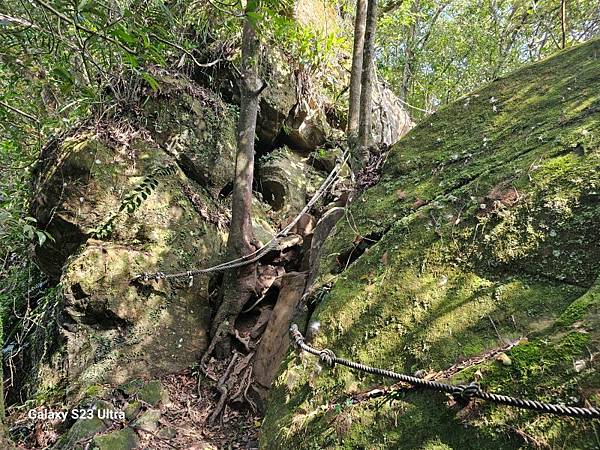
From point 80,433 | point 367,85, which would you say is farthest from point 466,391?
point 367,85

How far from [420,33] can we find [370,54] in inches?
488

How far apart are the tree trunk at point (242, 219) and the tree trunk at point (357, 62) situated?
4.38ft

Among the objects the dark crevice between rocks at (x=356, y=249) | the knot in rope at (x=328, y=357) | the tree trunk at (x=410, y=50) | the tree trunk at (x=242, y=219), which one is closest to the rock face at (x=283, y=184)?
the tree trunk at (x=242, y=219)

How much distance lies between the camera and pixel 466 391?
1733mm

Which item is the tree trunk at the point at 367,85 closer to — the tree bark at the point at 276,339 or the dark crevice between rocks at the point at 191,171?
the tree bark at the point at 276,339

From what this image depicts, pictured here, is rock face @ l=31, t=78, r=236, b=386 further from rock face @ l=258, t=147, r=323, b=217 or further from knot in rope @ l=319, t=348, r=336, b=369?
knot in rope @ l=319, t=348, r=336, b=369

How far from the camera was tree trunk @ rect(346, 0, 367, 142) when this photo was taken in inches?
205

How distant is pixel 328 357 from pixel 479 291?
105 cm

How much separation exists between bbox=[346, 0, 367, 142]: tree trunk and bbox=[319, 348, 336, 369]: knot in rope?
334 centimetres

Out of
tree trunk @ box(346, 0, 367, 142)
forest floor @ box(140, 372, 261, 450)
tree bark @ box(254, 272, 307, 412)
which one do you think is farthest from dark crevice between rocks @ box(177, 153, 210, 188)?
forest floor @ box(140, 372, 261, 450)

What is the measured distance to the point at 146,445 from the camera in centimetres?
362

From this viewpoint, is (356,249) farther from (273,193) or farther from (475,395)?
(273,193)

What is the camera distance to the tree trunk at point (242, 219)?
502 cm

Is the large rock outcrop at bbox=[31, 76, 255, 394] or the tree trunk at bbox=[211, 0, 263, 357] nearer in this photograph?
the large rock outcrop at bbox=[31, 76, 255, 394]
